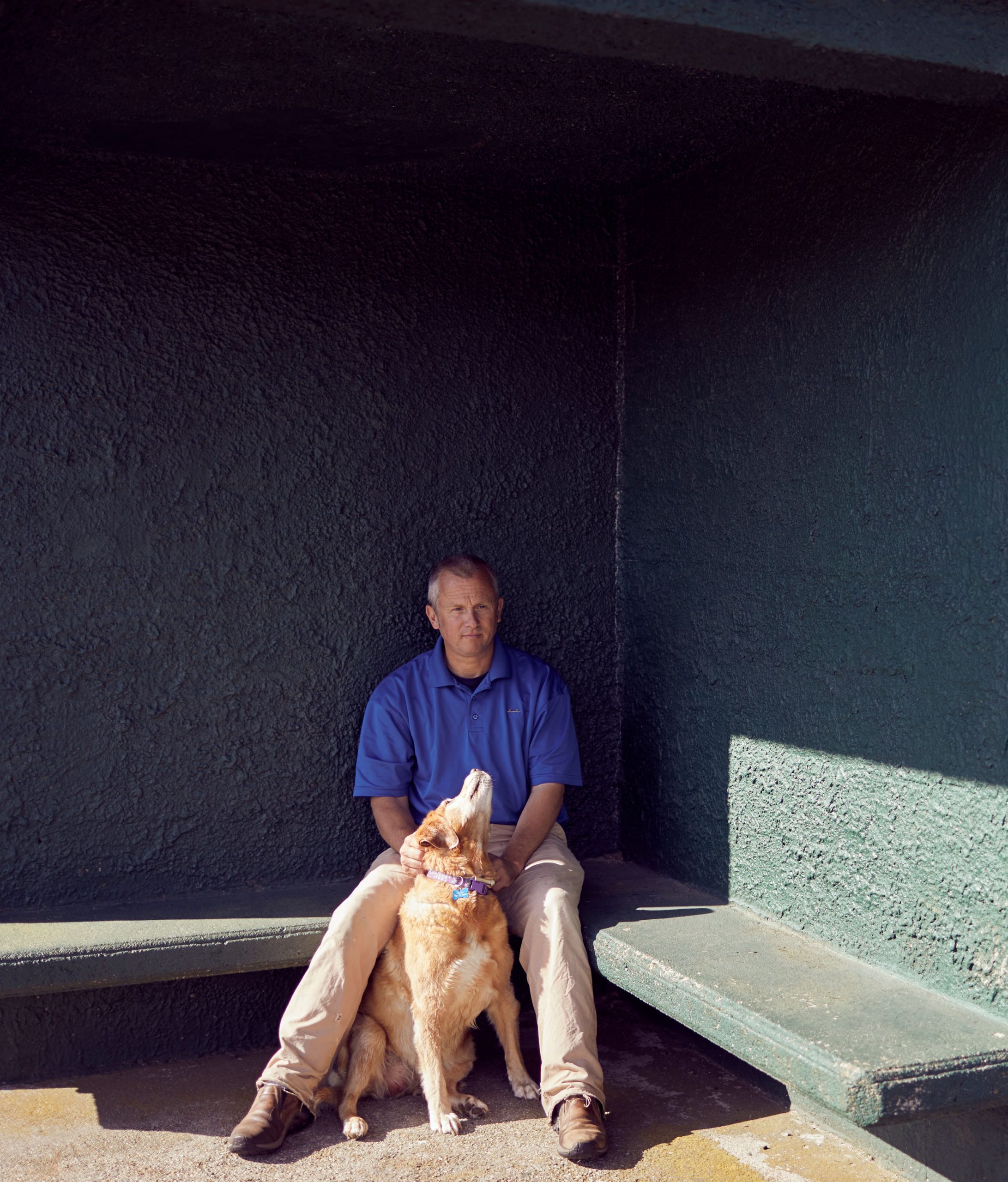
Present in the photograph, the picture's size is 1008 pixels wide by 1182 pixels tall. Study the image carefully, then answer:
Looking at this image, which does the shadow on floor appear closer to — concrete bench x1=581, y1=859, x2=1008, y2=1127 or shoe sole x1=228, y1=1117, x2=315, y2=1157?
shoe sole x1=228, y1=1117, x2=315, y2=1157

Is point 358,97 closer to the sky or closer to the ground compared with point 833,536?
closer to the sky

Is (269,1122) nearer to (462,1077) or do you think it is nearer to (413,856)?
(462,1077)

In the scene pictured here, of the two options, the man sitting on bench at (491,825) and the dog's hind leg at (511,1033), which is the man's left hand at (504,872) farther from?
the dog's hind leg at (511,1033)

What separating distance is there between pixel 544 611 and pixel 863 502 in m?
1.57

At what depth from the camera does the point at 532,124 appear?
3.86m

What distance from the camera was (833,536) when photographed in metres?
3.58

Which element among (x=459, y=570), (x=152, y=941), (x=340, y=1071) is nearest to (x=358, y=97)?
(x=459, y=570)

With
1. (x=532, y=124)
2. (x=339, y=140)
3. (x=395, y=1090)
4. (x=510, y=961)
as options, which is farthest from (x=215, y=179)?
(x=395, y=1090)

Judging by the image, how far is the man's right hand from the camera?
11.9 feet

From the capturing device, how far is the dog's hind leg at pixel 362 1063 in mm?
3518

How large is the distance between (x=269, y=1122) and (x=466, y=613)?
5.81 feet

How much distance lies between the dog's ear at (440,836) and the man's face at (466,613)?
2.55 feet

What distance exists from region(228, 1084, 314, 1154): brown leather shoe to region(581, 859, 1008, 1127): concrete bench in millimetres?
1046

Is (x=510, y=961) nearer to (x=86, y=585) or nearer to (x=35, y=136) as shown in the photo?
(x=86, y=585)
